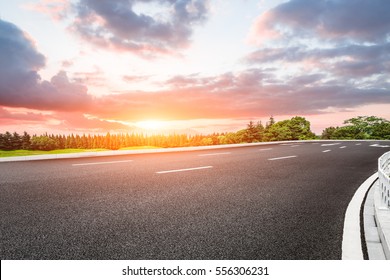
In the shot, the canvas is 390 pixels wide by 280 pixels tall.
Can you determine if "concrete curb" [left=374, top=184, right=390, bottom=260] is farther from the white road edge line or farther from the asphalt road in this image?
the asphalt road

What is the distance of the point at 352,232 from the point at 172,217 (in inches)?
96.8

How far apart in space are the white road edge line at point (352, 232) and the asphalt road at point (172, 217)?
0.31 feet

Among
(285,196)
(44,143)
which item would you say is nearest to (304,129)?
(44,143)

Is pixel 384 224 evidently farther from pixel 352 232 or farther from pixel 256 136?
pixel 256 136

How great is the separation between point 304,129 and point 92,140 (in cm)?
4532

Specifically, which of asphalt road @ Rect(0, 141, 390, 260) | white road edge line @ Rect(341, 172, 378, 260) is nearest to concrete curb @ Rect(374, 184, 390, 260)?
white road edge line @ Rect(341, 172, 378, 260)

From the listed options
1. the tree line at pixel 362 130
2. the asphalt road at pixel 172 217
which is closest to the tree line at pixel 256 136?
the tree line at pixel 362 130

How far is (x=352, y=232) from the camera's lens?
372 cm

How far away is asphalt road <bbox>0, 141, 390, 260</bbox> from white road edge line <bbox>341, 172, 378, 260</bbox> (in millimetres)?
95

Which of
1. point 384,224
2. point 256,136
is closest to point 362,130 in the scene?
point 256,136

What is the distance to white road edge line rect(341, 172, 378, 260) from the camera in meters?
3.07

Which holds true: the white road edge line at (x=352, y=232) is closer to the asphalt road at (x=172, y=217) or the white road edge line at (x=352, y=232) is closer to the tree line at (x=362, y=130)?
the asphalt road at (x=172, y=217)
